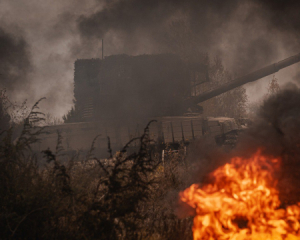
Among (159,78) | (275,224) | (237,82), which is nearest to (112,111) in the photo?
(159,78)

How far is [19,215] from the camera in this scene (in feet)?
10.3

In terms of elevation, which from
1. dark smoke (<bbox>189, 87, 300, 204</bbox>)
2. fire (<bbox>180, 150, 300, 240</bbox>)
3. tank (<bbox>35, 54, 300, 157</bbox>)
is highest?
tank (<bbox>35, 54, 300, 157</bbox>)

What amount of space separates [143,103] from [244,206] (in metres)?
10.1

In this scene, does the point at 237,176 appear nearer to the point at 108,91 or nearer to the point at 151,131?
the point at 151,131

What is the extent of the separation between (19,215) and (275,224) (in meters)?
3.04

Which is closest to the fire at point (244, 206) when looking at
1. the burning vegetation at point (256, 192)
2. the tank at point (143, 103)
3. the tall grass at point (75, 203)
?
the burning vegetation at point (256, 192)

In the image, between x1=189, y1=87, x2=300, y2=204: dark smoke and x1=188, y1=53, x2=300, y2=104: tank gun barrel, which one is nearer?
x1=189, y1=87, x2=300, y2=204: dark smoke

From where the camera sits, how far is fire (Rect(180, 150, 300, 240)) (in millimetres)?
3375

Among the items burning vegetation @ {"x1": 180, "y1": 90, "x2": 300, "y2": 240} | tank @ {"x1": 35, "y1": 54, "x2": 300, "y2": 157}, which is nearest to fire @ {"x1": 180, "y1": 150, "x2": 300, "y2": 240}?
burning vegetation @ {"x1": 180, "y1": 90, "x2": 300, "y2": 240}

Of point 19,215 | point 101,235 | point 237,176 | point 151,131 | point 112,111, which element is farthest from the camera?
point 112,111

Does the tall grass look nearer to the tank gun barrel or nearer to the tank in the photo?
the tank

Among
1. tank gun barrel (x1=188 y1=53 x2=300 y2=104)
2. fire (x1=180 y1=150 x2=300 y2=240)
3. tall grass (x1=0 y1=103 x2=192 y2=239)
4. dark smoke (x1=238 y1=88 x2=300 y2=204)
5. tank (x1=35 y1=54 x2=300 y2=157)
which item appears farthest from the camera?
tank gun barrel (x1=188 y1=53 x2=300 y2=104)

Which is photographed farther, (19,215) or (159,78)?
(159,78)

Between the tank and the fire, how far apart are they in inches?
288
